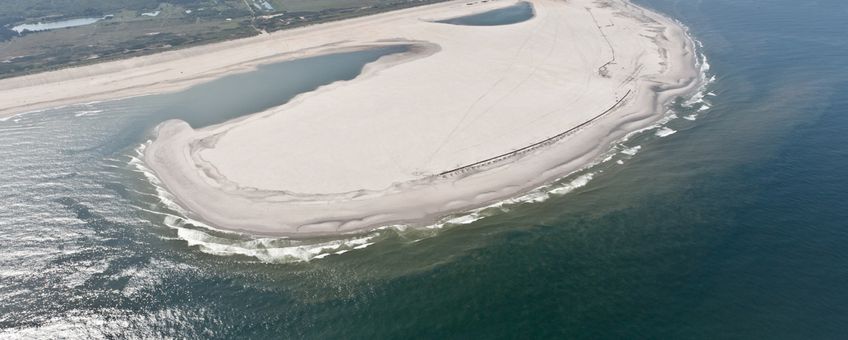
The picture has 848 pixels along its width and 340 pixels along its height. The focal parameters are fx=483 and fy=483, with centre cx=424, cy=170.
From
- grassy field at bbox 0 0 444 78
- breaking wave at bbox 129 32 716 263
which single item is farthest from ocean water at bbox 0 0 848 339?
grassy field at bbox 0 0 444 78

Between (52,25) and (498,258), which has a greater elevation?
(52,25)

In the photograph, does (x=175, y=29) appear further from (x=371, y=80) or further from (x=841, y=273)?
(x=841, y=273)

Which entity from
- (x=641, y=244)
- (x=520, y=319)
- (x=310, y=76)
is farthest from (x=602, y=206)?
(x=310, y=76)

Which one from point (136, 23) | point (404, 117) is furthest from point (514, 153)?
point (136, 23)

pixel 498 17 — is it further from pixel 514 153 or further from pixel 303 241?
pixel 303 241

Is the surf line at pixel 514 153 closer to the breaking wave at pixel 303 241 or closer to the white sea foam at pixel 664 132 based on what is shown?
the breaking wave at pixel 303 241

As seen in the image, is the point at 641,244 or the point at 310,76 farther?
the point at 310,76

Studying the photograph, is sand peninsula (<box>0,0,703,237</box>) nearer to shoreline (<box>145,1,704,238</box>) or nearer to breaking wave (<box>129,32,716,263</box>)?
shoreline (<box>145,1,704,238</box>)
